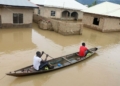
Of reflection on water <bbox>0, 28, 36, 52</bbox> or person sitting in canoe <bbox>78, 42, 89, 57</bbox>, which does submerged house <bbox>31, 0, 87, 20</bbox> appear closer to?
reflection on water <bbox>0, 28, 36, 52</bbox>

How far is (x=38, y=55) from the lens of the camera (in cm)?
721

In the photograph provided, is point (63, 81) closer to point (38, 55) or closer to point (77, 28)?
point (38, 55)

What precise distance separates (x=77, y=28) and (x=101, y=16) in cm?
517

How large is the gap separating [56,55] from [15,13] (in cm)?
840

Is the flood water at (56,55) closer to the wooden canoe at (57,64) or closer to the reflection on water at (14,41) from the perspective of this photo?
the reflection on water at (14,41)

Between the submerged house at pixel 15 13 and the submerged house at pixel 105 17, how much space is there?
29.1 feet

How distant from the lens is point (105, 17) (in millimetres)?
18609

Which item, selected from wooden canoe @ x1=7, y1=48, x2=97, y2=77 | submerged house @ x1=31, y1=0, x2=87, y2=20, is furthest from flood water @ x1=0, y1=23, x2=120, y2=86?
submerged house @ x1=31, y1=0, x2=87, y2=20

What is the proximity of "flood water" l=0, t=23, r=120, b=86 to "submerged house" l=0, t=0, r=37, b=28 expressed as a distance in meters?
1.71

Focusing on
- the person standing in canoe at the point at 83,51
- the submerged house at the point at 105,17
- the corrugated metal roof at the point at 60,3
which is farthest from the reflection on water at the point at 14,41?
the corrugated metal roof at the point at 60,3

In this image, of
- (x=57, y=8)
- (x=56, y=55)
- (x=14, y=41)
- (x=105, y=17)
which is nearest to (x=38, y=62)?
(x=56, y=55)

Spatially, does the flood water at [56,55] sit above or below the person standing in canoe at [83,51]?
below

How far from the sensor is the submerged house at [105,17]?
18.8 meters

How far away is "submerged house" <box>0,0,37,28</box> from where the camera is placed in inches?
596
